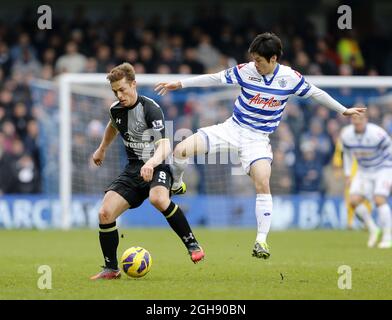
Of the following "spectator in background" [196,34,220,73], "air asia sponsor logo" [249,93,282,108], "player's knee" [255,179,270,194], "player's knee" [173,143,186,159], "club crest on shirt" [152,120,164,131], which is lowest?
"player's knee" [255,179,270,194]

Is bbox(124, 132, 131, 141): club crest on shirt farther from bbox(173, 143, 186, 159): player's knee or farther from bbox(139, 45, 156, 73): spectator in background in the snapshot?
bbox(139, 45, 156, 73): spectator in background

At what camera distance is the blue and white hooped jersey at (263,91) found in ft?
33.4

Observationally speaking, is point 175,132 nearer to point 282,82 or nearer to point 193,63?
point 193,63

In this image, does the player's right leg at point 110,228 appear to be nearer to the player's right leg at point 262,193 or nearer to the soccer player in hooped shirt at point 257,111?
the soccer player in hooped shirt at point 257,111

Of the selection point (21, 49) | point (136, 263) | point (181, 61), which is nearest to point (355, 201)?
point (136, 263)

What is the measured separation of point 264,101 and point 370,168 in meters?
6.03

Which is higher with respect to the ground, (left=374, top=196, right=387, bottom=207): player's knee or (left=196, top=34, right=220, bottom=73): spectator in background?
(left=196, top=34, right=220, bottom=73): spectator in background

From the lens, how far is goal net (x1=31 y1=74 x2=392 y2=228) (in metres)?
20.3

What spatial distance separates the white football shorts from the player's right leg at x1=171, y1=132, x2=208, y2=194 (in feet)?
0.30

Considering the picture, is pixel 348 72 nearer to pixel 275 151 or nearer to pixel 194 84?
pixel 275 151

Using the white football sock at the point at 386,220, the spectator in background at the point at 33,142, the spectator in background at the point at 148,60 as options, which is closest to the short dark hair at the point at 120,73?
the white football sock at the point at 386,220

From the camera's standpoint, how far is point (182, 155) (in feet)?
32.9

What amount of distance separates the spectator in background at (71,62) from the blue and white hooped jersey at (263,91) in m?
12.6

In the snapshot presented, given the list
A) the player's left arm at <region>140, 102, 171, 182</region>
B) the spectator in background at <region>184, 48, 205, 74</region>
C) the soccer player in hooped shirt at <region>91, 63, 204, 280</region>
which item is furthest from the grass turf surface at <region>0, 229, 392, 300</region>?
the spectator in background at <region>184, 48, 205, 74</region>
